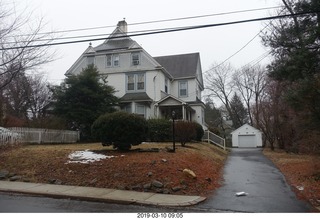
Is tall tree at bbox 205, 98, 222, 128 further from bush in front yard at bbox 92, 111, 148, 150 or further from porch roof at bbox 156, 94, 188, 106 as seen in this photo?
bush in front yard at bbox 92, 111, 148, 150

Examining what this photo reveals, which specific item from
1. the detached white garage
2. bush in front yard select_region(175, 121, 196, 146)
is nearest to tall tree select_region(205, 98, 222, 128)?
the detached white garage

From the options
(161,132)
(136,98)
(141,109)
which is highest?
(136,98)

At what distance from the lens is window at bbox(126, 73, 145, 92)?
2872 centimetres

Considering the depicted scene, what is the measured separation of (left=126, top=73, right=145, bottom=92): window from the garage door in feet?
61.0

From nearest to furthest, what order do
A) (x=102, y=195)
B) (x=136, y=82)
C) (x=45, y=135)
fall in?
(x=102, y=195) < (x=45, y=135) < (x=136, y=82)

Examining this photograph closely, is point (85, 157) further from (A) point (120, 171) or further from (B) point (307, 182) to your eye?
(B) point (307, 182)

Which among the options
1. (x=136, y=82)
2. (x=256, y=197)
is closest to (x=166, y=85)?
(x=136, y=82)

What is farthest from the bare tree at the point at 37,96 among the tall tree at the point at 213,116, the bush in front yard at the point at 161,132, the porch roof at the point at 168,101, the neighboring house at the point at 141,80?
the tall tree at the point at 213,116

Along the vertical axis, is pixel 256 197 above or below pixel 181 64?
below

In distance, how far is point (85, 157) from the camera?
12.8 meters

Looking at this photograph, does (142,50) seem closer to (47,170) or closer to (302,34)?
(302,34)

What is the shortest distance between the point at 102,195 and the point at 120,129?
4571 mm

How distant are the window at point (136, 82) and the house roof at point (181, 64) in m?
5.22

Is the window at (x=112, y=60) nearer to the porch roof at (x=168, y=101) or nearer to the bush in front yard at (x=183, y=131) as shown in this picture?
the porch roof at (x=168, y=101)
